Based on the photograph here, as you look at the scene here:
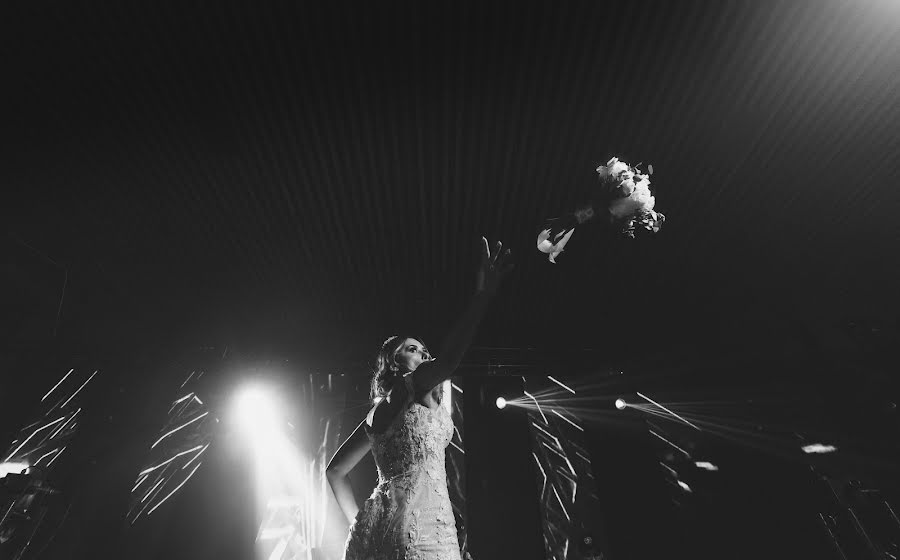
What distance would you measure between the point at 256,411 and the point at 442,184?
14.4 ft

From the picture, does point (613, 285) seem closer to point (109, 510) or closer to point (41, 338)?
point (109, 510)

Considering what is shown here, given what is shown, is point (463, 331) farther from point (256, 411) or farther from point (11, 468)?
point (11, 468)

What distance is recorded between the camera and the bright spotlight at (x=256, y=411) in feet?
18.4

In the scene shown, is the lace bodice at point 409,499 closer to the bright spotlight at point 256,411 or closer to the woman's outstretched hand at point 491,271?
the woman's outstretched hand at point 491,271

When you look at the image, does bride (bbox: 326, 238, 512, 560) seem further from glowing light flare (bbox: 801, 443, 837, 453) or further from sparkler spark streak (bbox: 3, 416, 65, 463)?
glowing light flare (bbox: 801, 443, 837, 453)

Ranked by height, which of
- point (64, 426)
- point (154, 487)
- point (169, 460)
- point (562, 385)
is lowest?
point (154, 487)

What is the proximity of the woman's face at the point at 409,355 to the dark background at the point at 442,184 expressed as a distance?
2.03m

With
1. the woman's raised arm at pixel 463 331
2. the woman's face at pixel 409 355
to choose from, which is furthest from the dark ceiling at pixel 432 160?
the woman's face at pixel 409 355

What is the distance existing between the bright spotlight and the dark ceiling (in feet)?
3.26

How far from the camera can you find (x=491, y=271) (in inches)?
61.9

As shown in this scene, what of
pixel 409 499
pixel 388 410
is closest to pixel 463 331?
pixel 388 410

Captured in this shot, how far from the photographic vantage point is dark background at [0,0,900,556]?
2.67 metres

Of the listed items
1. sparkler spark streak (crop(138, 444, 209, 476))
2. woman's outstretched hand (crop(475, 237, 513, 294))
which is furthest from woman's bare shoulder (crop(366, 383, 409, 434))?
sparkler spark streak (crop(138, 444, 209, 476))

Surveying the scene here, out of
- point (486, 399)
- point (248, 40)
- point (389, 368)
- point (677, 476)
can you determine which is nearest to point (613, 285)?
point (486, 399)
